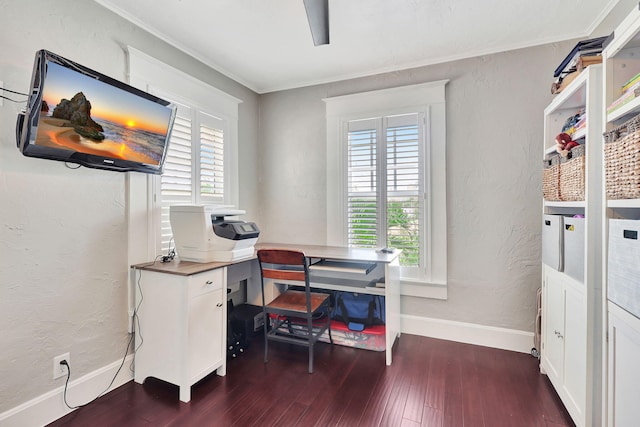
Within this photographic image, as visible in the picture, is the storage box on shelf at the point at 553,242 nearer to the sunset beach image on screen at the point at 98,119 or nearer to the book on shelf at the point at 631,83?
the book on shelf at the point at 631,83

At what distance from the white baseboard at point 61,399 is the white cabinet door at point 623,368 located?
8.97ft

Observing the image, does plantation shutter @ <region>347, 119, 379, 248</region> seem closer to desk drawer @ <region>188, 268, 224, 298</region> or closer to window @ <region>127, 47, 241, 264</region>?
window @ <region>127, 47, 241, 264</region>

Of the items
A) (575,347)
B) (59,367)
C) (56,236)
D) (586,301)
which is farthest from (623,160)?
(59,367)

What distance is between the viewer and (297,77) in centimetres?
312

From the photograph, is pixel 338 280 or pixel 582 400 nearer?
pixel 582 400

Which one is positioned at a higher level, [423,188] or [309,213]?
[423,188]

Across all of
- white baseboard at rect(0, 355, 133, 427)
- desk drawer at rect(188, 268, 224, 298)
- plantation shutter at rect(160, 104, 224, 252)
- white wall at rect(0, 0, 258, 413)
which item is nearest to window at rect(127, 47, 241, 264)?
plantation shutter at rect(160, 104, 224, 252)

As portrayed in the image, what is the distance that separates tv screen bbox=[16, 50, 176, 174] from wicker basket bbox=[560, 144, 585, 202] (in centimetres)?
256

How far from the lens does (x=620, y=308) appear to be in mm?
1228

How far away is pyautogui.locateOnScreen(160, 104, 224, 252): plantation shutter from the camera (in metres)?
2.37

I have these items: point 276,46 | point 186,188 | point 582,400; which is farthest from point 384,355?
point 276,46

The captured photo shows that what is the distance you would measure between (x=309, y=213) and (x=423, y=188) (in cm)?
121

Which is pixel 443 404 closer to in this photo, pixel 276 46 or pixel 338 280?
pixel 338 280

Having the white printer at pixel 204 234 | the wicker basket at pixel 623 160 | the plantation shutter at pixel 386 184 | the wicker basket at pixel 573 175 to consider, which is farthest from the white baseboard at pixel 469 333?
the white printer at pixel 204 234
